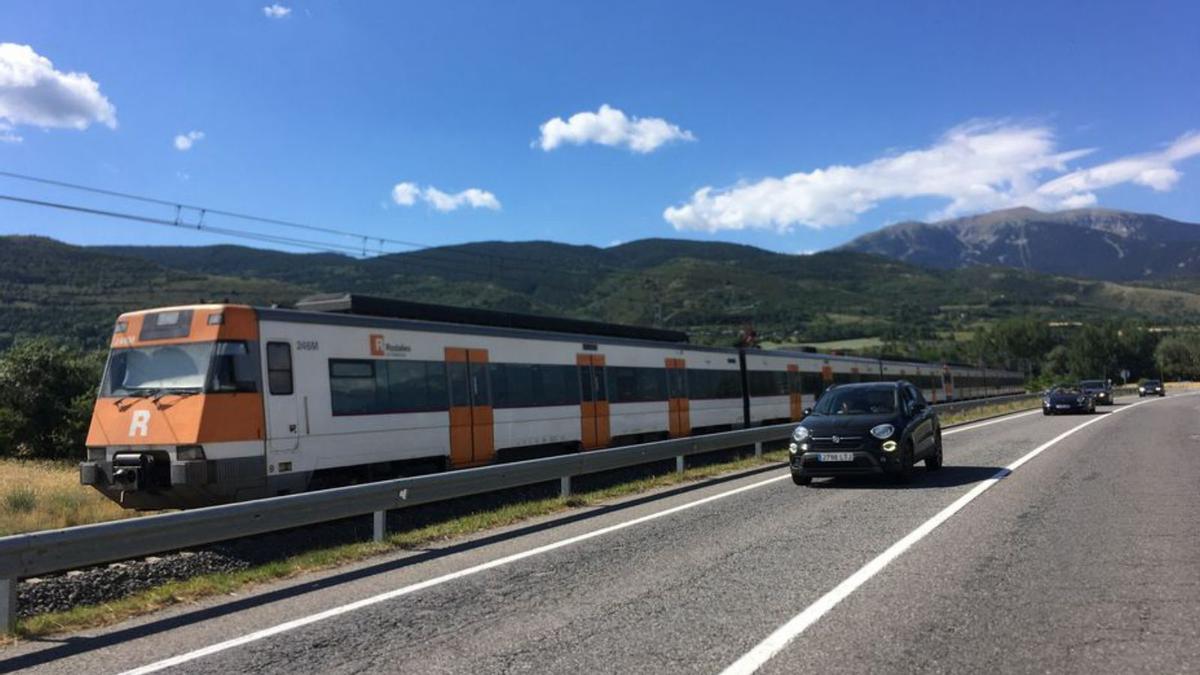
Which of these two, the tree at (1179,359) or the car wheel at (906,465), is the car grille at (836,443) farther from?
the tree at (1179,359)

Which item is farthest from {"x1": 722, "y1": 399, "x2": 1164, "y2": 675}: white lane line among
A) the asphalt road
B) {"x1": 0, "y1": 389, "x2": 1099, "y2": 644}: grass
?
{"x1": 0, "y1": 389, "x2": 1099, "y2": 644}: grass

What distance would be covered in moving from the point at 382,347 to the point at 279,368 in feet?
6.91

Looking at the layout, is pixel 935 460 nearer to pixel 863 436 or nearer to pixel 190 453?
Answer: pixel 863 436

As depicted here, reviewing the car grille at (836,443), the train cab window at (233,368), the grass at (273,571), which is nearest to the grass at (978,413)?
the car grille at (836,443)

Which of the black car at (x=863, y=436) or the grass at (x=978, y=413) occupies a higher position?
the black car at (x=863, y=436)

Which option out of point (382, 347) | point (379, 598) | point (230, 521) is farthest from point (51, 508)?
point (379, 598)

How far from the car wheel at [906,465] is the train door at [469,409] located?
7053 millimetres

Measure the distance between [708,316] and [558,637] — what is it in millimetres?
71768

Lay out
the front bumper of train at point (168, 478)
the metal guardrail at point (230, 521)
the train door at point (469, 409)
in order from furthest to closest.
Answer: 1. the train door at point (469, 409)
2. the front bumper of train at point (168, 478)
3. the metal guardrail at point (230, 521)

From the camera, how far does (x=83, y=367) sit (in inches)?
1177

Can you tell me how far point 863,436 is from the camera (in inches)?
467

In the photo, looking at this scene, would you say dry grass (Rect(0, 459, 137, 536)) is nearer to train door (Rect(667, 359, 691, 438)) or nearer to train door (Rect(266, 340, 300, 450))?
train door (Rect(266, 340, 300, 450))

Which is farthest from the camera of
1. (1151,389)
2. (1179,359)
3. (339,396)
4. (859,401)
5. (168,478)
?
(1179,359)

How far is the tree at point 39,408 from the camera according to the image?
27984mm
